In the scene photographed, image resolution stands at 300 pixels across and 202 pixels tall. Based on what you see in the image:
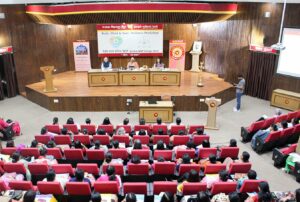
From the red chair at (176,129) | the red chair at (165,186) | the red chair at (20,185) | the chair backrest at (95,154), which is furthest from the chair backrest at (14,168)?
the red chair at (176,129)

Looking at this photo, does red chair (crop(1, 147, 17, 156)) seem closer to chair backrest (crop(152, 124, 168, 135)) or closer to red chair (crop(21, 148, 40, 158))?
red chair (crop(21, 148, 40, 158))

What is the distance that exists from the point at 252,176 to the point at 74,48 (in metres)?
12.5

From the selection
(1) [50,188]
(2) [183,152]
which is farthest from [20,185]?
(2) [183,152]

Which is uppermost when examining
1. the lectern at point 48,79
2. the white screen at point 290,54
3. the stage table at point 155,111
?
the white screen at point 290,54

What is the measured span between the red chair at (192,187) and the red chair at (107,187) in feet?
4.20

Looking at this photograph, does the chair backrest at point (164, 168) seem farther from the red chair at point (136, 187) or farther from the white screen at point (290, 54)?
the white screen at point (290, 54)

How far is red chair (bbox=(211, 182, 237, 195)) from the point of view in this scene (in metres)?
5.56

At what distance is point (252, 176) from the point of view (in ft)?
19.1

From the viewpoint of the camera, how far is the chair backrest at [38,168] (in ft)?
20.7

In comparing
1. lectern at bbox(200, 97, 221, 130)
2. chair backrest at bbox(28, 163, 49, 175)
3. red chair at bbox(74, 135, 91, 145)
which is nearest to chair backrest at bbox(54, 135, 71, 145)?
red chair at bbox(74, 135, 91, 145)

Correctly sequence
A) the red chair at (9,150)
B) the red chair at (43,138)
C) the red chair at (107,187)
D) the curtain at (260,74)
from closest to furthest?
the red chair at (107,187)
the red chair at (9,150)
the red chair at (43,138)
the curtain at (260,74)

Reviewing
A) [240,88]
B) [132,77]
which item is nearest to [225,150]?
[240,88]

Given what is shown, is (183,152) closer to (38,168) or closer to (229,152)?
(229,152)

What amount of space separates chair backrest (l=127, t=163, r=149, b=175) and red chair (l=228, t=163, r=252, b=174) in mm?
1823
